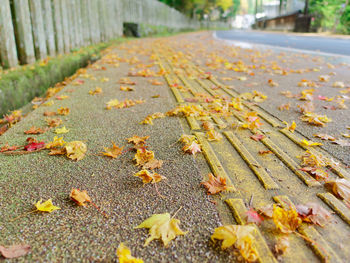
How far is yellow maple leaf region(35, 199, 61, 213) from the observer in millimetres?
1127

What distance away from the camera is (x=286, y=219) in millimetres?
1068

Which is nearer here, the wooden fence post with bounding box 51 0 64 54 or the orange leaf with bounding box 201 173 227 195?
the orange leaf with bounding box 201 173 227 195

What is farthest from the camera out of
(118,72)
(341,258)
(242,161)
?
(118,72)

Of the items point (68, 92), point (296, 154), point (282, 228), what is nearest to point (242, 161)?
point (296, 154)

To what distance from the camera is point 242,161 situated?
5.12 ft

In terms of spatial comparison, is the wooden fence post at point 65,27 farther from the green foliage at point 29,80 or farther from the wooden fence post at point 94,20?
the wooden fence post at point 94,20

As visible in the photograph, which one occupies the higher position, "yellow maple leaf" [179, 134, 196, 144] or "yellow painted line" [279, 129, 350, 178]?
"yellow maple leaf" [179, 134, 196, 144]

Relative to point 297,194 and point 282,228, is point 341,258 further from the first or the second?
point 297,194

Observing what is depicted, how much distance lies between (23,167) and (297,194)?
4.59 ft

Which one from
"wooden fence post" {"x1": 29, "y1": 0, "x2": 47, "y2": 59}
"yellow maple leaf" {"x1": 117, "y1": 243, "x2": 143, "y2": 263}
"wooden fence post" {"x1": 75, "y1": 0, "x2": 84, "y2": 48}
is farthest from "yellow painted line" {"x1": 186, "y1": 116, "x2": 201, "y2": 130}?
"wooden fence post" {"x1": 75, "y1": 0, "x2": 84, "y2": 48}

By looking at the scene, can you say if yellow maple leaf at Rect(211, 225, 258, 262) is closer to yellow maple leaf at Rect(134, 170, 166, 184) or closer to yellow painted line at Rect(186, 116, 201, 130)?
yellow maple leaf at Rect(134, 170, 166, 184)

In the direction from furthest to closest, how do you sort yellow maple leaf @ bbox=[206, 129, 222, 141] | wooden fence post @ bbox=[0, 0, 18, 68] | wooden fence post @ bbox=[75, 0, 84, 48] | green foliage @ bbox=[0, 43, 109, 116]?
wooden fence post @ bbox=[75, 0, 84, 48] → wooden fence post @ bbox=[0, 0, 18, 68] → green foliage @ bbox=[0, 43, 109, 116] → yellow maple leaf @ bbox=[206, 129, 222, 141]

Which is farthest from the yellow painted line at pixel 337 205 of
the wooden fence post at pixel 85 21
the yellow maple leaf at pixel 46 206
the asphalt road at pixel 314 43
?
the asphalt road at pixel 314 43

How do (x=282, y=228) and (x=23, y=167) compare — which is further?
(x=23, y=167)
